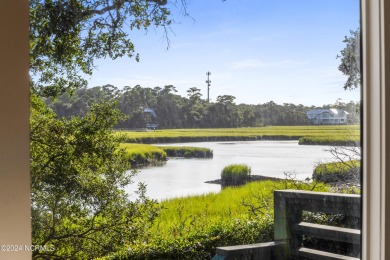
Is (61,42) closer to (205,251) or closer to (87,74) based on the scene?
(87,74)

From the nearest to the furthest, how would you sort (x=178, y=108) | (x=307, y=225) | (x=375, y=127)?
(x=178, y=108) < (x=375, y=127) < (x=307, y=225)

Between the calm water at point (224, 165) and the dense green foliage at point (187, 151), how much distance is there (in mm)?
12

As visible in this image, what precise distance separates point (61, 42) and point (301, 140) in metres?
0.77

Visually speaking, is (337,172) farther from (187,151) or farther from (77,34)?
(77,34)

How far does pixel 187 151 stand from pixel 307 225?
505 mm

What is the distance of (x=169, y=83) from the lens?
1229 millimetres

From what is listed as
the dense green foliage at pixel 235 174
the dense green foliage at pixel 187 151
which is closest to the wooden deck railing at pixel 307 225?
the dense green foliage at pixel 235 174

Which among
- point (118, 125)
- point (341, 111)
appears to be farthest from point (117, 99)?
point (341, 111)

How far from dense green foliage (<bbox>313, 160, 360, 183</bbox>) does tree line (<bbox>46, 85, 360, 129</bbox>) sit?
14 cm

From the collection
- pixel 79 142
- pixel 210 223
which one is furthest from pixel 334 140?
pixel 79 142

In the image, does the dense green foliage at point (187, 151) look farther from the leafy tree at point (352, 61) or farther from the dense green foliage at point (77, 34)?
the leafy tree at point (352, 61)

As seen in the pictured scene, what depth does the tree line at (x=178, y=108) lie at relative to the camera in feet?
3.62

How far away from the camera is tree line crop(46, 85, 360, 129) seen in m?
1.10

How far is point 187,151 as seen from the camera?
1.27 meters
